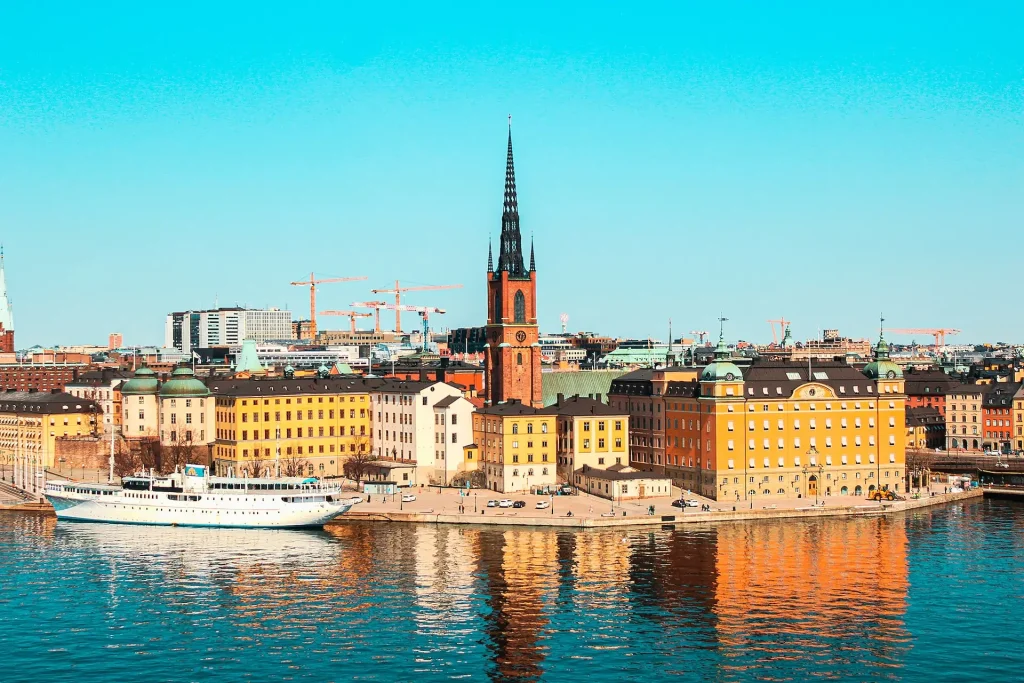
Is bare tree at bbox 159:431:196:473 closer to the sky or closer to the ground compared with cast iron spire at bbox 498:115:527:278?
closer to the ground

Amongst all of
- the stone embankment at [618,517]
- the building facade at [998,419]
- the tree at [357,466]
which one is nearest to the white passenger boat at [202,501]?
the stone embankment at [618,517]

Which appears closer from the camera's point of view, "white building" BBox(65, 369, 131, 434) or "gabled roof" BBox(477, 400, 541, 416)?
"gabled roof" BBox(477, 400, 541, 416)

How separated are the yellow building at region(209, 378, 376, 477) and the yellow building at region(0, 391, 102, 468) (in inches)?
602

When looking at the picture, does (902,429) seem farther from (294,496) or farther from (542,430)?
(294,496)

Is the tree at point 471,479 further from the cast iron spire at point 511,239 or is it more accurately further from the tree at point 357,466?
the cast iron spire at point 511,239

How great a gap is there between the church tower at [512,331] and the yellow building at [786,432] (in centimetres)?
1993

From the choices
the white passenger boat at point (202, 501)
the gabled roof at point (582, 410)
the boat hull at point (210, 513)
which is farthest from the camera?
the gabled roof at point (582, 410)

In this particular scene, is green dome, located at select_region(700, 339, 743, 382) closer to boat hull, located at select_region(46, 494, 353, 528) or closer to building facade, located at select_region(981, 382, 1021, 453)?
boat hull, located at select_region(46, 494, 353, 528)

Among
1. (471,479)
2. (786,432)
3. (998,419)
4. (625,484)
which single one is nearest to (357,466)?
(471,479)

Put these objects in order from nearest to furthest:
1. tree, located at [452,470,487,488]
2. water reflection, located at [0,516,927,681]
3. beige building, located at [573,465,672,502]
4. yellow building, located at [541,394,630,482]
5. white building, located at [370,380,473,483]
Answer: water reflection, located at [0,516,927,681], beige building, located at [573,465,672,502], yellow building, located at [541,394,630,482], tree, located at [452,470,487,488], white building, located at [370,380,473,483]

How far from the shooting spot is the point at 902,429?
11856 centimetres

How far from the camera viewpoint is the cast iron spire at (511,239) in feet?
447

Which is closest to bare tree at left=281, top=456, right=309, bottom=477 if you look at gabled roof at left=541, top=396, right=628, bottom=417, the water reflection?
the water reflection

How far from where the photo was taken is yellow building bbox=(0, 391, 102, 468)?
137000 mm
